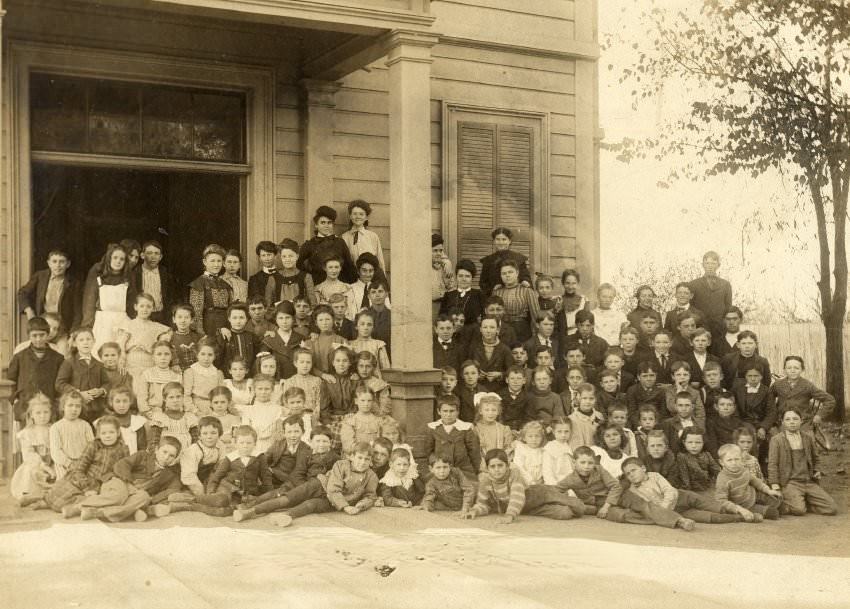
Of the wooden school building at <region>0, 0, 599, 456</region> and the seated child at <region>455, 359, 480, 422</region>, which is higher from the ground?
the wooden school building at <region>0, 0, 599, 456</region>

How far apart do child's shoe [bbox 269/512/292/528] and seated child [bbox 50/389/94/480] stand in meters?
1.41

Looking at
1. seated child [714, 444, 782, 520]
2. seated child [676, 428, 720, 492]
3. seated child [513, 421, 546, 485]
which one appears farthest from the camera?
seated child [676, 428, 720, 492]

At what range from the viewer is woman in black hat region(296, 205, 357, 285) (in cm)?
909

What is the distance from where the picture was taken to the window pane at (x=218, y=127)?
31.1 ft

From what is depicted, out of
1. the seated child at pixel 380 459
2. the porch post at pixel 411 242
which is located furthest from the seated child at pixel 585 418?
the seated child at pixel 380 459

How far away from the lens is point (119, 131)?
29.8 ft

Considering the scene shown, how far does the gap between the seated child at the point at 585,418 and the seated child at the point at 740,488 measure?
40.3 inches

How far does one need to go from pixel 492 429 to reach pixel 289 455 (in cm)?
162

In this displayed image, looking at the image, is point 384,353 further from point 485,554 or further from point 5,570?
point 5,570

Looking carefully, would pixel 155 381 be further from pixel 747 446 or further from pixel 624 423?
pixel 747 446

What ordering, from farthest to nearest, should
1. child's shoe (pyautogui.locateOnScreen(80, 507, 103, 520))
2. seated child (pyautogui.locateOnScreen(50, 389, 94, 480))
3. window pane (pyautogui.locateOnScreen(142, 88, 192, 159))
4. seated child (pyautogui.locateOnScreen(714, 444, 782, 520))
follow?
window pane (pyautogui.locateOnScreen(142, 88, 192, 159)), seated child (pyautogui.locateOnScreen(714, 444, 782, 520)), seated child (pyautogui.locateOnScreen(50, 389, 94, 480)), child's shoe (pyautogui.locateOnScreen(80, 507, 103, 520))

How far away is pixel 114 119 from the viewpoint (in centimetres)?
906

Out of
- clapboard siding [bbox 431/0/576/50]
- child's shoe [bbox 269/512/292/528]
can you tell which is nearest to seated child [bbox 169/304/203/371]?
child's shoe [bbox 269/512/292/528]

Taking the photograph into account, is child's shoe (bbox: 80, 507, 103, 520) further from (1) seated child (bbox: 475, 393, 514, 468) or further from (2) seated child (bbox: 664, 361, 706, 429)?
(2) seated child (bbox: 664, 361, 706, 429)
